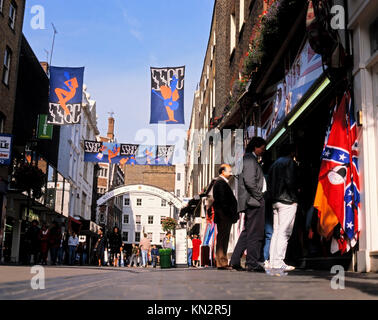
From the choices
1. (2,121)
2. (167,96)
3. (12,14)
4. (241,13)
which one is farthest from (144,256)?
(12,14)

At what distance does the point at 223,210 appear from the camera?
8.45 metres

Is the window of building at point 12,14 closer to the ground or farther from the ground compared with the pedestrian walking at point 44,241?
farther from the ground

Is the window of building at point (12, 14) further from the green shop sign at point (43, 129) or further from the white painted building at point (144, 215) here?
the white painted building at point (144, 215)

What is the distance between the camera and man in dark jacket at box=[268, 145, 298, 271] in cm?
648

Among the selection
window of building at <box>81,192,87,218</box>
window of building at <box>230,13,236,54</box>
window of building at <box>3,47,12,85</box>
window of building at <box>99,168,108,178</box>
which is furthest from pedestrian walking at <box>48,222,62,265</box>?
window of building at <box>99,168,108,178</box>

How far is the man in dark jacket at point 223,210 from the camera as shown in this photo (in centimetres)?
842

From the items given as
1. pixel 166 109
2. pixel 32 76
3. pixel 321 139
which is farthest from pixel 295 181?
pixel 32 76

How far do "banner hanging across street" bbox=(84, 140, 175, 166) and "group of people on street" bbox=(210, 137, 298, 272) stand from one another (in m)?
21.6

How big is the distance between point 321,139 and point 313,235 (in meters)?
1.88

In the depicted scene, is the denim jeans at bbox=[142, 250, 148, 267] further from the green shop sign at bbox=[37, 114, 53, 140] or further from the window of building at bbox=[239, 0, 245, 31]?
the window of building at bbox=[239, 0, 245, 31]

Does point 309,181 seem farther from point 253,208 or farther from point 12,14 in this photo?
point 12,14

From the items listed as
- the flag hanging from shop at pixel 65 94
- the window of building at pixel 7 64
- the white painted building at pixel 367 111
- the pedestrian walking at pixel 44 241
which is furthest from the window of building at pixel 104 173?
the white painted building at pixel 367 111

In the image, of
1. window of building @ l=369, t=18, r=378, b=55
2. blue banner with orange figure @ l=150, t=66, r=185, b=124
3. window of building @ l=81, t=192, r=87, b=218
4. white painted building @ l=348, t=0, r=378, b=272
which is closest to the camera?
white painted building @ l=348, t=0, r=378, b=272
